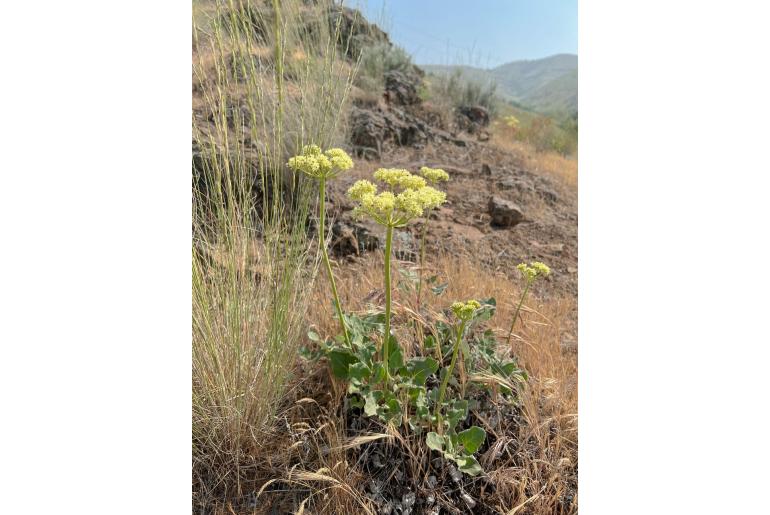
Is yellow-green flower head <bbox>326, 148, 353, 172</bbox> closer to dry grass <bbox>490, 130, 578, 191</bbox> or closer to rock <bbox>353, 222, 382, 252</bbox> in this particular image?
rock <bbox>353, 222, 382, 252</bbox>

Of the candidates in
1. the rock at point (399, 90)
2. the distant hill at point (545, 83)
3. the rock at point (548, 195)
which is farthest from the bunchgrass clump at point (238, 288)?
the distant hill at point (545, 83)

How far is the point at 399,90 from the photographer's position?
14.9 ft

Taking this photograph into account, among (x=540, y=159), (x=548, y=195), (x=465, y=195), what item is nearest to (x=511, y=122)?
(x=540, y=159)

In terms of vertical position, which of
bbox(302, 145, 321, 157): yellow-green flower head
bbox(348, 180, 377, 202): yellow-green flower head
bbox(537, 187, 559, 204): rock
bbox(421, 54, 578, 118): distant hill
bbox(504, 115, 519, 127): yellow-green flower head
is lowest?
bbox(537, 187, 559, 204): rock

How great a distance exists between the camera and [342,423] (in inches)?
51.4

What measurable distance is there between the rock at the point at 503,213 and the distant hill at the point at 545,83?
12.8 ft

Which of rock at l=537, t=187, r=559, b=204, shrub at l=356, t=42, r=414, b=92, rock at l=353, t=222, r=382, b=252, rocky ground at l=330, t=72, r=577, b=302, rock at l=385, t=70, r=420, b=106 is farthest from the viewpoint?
rock at l=385, t=70, r=420, b=106

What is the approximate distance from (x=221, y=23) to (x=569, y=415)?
130cm

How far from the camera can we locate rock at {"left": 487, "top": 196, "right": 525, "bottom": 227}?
304 cm

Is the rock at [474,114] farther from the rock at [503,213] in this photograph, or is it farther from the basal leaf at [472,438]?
the basal leaf at [472,438]

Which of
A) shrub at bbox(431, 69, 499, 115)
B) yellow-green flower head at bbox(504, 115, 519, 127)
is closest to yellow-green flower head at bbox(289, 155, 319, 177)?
shrub at bbox(431, 69, 499, 115)

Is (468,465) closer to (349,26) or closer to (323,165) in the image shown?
(323,165)

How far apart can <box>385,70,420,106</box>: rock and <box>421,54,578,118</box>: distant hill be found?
7.53 feet

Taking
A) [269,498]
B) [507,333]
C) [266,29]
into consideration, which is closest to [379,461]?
[269,498]
